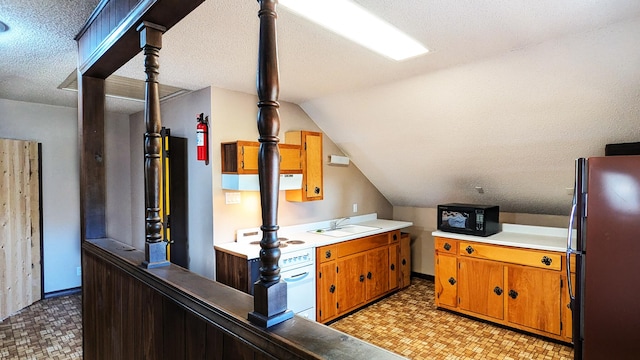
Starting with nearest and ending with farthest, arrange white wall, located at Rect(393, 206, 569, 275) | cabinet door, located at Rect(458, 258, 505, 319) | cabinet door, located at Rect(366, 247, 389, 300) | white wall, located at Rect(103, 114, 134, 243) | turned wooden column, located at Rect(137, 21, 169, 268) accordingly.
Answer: turned wooden column, located at Rect(137, 21, 169, 268) < cabinet door, located at Rect(458, 258, 505, 319) < cabinet door, located at Rect(366, 247, 389, 300) < white wall, located at Rect(103, 114, 134, 243) < white wall, located at Rect(393, 206, 569, 275)

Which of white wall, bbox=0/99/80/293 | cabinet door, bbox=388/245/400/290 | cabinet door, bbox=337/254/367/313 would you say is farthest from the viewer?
cabinet door, bbox=388/245/400/290

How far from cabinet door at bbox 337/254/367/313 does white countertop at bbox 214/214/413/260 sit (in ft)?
0.86

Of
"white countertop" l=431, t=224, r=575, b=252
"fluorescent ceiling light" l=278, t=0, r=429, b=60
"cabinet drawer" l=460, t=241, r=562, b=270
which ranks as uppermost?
"fluorescent ceiling light" l=278, t=0, r=429, b=60

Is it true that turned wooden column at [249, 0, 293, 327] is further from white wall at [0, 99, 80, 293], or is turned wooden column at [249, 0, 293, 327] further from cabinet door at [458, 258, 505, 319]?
white wall at [0, 99, 80, 293]

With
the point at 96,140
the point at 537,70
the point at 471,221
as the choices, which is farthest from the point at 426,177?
the point at 96,140

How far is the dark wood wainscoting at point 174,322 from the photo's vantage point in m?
0.94

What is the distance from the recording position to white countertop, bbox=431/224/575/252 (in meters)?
3.31

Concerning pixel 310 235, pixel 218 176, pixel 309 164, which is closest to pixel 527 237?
pixel 310 235

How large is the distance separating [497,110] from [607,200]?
1.22 meters

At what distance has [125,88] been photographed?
359 centimetres

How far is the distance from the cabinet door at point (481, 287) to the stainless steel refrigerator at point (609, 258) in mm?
1336

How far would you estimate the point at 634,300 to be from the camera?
6.48 feet

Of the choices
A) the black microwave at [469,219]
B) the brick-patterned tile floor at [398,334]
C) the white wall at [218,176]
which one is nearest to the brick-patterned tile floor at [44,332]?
the brick-patterned tile floor at [398,334]

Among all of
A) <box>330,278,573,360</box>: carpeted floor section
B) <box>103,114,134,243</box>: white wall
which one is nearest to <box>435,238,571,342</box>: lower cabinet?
<box>330,278,573,360</box>: carpeted floor section
